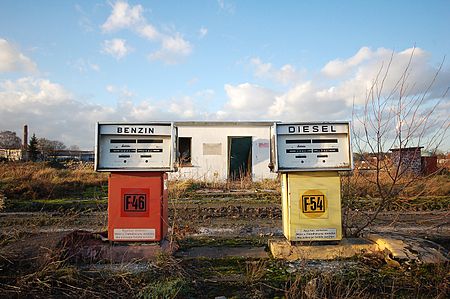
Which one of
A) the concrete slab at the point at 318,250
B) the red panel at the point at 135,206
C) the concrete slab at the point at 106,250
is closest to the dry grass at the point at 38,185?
the concrete slab at the point at 106,250

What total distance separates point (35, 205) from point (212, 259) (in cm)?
891

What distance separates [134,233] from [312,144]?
114 inches

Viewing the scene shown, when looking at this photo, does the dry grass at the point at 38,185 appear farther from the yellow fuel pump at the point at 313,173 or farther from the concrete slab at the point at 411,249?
the concrete slab at the point at 411,249

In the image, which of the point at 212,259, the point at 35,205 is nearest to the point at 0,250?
the point at 212,259

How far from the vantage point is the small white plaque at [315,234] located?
4.88 m

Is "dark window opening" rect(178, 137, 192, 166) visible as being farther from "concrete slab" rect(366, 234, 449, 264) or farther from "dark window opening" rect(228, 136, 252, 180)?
"concrete slab" rect(366, 234, 449, 264)

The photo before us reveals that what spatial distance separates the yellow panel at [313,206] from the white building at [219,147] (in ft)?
44.9

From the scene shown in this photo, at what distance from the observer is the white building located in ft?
61.7

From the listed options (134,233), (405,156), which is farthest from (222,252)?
(405,156)

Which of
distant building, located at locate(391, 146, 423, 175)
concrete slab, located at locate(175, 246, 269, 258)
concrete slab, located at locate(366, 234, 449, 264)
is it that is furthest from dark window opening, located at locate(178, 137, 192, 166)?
concrete slab, located at locate(366, 234, 449, 264)

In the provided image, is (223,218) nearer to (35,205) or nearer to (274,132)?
(274,132)

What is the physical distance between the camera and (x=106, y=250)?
4863 millimetres

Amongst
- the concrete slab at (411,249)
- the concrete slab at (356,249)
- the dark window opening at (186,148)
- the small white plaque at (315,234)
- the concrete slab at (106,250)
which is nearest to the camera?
the concrete slab at (411,249)

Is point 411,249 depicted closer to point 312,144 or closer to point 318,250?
point 318,250
